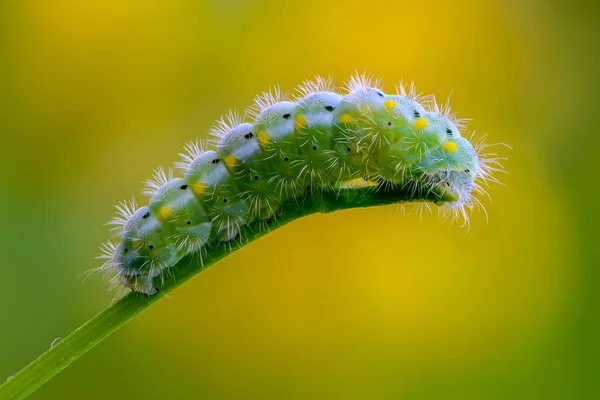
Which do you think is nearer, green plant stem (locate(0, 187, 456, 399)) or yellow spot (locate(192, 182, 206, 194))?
green plant stem (locate(0, 187, 456, 399))

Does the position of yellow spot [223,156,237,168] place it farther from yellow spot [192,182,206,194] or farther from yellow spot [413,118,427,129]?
yellow spot [413,118,427,129]

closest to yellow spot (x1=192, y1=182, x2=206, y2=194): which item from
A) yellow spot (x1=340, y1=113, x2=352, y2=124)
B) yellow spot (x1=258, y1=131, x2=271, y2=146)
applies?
yellow spot (x1=258, y1=131, x2=271, y2=146)

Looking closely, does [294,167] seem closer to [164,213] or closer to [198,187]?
[198,187]

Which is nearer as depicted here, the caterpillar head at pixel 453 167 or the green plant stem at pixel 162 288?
the green plant stem at pixel 162 288

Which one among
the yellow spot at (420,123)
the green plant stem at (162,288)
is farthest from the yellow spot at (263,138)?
the yellow spot at (420,123)

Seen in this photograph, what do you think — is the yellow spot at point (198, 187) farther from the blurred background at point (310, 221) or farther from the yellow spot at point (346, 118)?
the blurred background at point (310, 221)

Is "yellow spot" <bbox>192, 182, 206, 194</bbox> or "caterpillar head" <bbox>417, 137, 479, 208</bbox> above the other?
"yellow spot" <bbox>192, 182, 206, 194</bbox>
